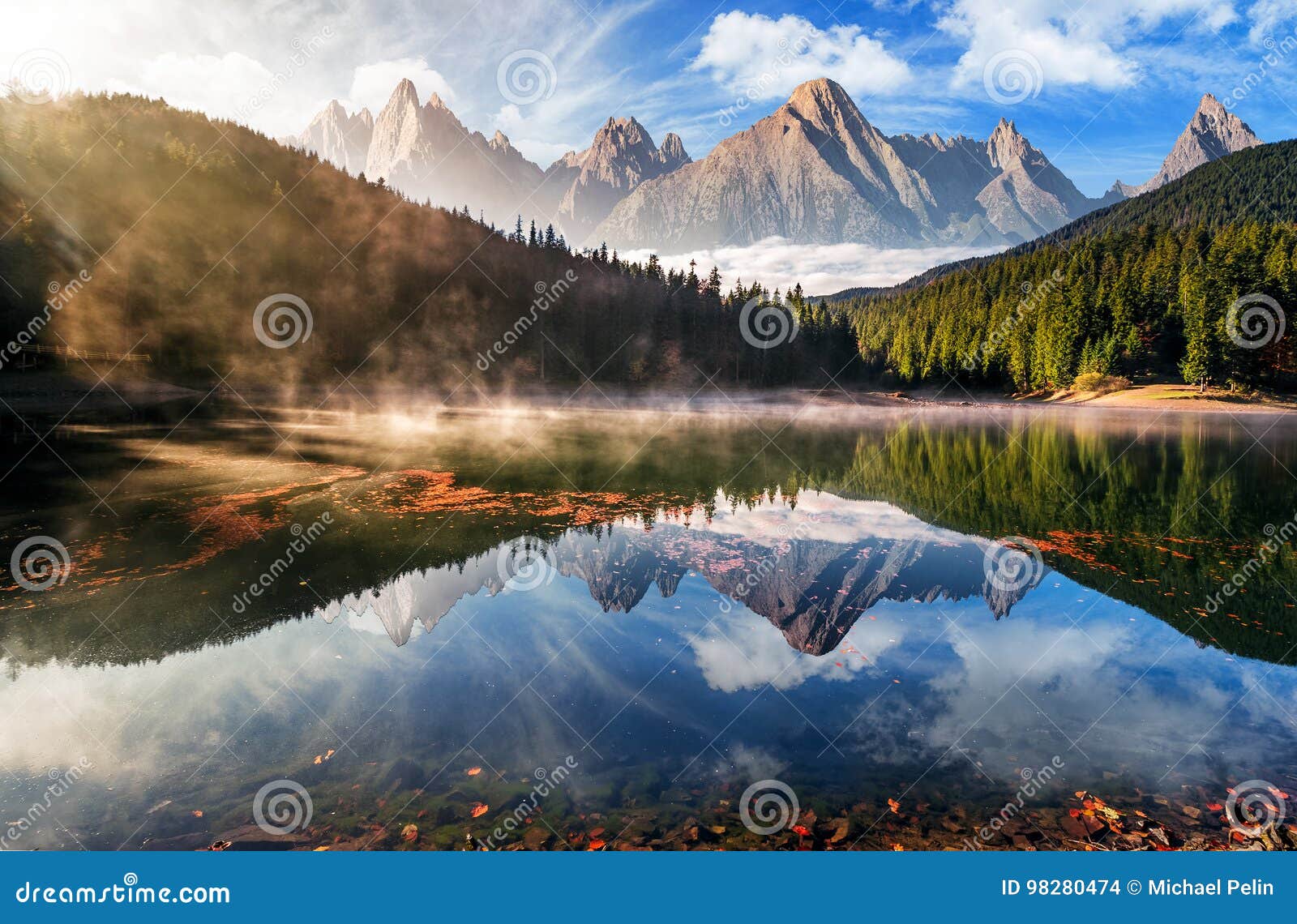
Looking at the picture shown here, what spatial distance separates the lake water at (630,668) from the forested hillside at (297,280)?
228ft

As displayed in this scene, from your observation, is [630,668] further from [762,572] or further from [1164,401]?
[1164,401]

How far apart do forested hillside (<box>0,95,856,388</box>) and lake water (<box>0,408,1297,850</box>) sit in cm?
6946

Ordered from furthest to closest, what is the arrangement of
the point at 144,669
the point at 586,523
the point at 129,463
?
the point at 129,463, the point at 586,523, the point at 144,669

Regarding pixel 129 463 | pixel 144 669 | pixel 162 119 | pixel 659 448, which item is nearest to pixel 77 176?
pixel 162 119

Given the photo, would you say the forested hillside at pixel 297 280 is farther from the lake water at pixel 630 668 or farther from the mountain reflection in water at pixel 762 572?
the mountain reflection in water at pixel 762 572

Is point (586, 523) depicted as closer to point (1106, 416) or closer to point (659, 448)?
point (659, 448)

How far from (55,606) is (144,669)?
15.2ft

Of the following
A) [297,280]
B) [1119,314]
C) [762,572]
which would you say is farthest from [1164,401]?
[297,280]

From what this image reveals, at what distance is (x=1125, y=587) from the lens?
15.2 meters

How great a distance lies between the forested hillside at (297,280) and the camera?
75188 mm

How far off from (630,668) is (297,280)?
120 m

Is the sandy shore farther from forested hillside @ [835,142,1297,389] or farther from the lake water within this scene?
the lake water

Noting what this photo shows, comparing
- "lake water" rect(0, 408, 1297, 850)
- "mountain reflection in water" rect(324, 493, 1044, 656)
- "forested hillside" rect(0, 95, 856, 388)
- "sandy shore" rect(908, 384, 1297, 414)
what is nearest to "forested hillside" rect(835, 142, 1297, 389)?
"sandy shore" rect(908, 384, 1297, 414)

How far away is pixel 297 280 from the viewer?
105625 mm
